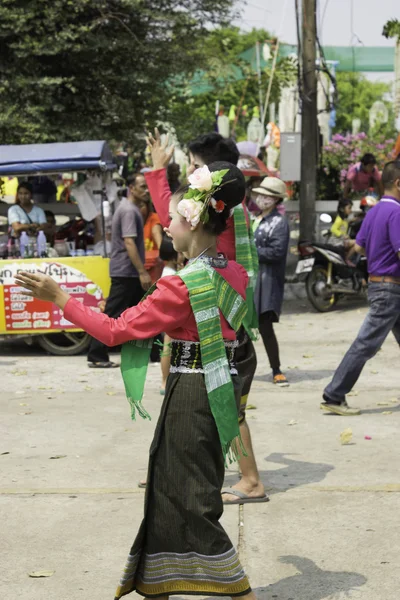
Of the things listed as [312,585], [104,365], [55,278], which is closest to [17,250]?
[55,278]

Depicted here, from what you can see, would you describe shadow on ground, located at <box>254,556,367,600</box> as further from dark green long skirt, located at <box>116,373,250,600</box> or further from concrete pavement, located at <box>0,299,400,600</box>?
dark green long skirt, located at <box>116,373,250,600</box>

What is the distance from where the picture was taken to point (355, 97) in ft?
223

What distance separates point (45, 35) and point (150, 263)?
22.4 feet

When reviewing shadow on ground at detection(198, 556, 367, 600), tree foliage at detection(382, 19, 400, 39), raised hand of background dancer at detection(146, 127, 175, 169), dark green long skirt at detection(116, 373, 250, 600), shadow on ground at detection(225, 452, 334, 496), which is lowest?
shadow on ground at detection(225, 452, 334, 496)

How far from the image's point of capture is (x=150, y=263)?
1087 centimetres

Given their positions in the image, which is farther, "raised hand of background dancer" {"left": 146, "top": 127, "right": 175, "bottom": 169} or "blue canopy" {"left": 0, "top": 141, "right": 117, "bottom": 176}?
"blue canopy" {"left": 0, "top": 141, "right": 117, "bottom": 176}

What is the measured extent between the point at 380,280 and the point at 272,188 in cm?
152

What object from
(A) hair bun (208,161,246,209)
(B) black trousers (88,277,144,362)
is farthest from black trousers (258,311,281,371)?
(A) hair bun (208,161,246,209)

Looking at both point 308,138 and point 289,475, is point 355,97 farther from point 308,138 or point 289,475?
point 289,475

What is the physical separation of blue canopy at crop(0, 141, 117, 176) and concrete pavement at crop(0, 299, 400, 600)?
2281 mm

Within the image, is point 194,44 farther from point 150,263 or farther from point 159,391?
point 159,391

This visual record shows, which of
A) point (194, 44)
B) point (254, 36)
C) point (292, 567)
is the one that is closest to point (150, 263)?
point (292, 567)

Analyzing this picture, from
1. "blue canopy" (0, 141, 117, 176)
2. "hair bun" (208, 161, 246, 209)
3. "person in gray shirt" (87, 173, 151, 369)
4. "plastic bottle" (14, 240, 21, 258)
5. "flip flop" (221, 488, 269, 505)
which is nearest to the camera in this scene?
"hair bun" (208, 161, 246, 209)

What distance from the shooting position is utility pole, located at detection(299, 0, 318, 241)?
1505cm
